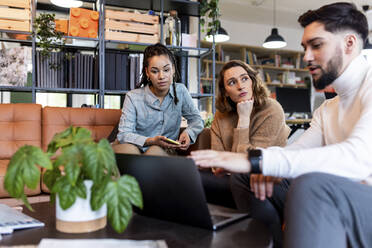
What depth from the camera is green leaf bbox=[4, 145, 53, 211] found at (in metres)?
0.73

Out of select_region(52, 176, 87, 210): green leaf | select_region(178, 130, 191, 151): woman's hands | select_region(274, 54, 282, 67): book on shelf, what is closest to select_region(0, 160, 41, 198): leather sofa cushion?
select_region(178, 130, 191, 151): woman's hands

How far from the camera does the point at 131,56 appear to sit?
3.40m

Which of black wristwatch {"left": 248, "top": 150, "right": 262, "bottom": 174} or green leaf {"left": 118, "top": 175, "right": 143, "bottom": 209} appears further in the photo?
black wristwatch {"left": 248, "top": 150, "right": 262, "bottom": 174}

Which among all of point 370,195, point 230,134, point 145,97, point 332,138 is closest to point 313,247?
point 370,195

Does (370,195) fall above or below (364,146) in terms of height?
below

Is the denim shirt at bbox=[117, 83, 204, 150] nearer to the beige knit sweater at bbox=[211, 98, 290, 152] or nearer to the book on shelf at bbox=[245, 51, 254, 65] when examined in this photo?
the beige knit sweater at bbox=[211, 98, 290, 152]

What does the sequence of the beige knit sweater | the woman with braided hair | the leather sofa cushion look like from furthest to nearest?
the woman with braided hair
the leather sofa cushion
the beige knit sweater

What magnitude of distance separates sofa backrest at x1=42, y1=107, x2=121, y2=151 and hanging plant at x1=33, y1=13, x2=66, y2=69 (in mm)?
671

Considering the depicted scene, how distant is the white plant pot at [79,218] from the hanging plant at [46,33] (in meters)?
2.53

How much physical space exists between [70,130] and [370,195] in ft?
2.58

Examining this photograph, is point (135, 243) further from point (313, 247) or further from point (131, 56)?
point (131, 56)

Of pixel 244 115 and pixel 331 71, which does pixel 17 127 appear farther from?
pixel 331 71

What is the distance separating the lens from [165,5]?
3639 millimetres

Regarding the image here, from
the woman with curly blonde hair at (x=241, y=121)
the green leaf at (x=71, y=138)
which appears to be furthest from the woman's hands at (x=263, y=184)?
the green leaf at (x=71, y=138)
